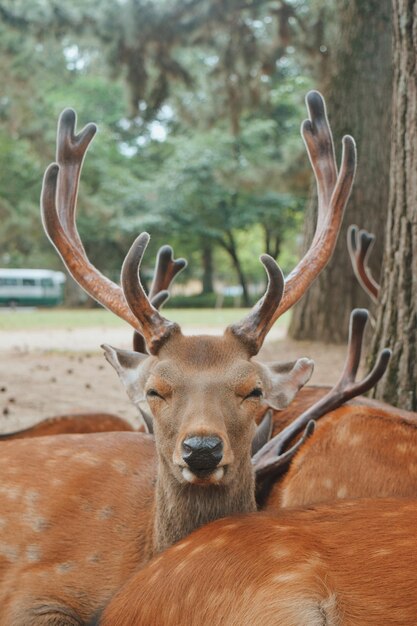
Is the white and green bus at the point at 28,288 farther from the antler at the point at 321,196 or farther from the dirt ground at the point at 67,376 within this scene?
the antler at the point at 321,196

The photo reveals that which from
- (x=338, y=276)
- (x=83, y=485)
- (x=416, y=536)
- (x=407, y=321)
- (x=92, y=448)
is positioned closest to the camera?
(x=416, y=536)

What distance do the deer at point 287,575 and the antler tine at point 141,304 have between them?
63cm

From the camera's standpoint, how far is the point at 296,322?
31.5ft

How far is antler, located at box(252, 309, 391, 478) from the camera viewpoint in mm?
3219

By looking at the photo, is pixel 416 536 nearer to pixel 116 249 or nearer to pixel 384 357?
pixel 384 357

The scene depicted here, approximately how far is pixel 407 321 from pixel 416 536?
2015 mm

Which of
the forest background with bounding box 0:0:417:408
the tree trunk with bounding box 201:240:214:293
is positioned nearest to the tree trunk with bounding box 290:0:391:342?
the forest background with bounding box 0:0:417:408

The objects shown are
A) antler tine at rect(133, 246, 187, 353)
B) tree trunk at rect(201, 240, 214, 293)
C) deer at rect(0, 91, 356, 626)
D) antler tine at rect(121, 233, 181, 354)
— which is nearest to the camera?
deer at rect(0, 91, 356, 626)

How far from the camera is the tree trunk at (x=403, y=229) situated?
4016 millimetres

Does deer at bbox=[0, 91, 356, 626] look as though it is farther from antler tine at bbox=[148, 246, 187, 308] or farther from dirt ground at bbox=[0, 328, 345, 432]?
dirt ground at bbox=[0, 328, 345, 432]

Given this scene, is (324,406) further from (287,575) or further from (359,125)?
(359,125)

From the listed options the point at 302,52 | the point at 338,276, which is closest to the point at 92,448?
the point at 338,276

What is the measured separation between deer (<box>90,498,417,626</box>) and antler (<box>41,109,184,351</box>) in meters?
0.73

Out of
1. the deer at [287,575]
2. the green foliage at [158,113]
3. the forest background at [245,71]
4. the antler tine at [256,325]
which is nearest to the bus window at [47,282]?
the green foliage at [158,113]
